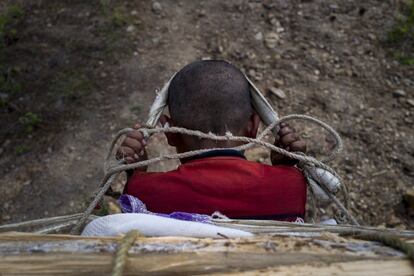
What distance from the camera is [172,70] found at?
141 inches

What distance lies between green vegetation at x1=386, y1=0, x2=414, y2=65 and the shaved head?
2.11 metres

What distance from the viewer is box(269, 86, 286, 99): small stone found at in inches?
133

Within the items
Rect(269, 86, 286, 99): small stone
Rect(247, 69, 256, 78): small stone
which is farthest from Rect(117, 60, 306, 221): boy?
Rect(247, 69, 256, 78): small stone

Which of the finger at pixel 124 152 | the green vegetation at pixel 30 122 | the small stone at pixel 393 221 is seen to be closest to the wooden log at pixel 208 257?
the finger at pixel 124 152

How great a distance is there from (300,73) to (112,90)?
4.27 feet

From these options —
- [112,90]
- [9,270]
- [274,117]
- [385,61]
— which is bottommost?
[112,90]

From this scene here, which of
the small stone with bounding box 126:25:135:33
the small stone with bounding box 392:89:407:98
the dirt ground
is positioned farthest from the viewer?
the small stone with bounding box 126:25:135:33

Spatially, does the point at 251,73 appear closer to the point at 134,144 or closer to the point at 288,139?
the point at 288,139

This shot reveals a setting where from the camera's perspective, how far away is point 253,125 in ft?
6.40

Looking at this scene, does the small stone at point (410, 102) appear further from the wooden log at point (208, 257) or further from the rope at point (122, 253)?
the rope at point (122, 253)

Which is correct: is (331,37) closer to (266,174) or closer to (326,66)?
(326,66)

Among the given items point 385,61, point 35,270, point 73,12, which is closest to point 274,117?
point 35,270

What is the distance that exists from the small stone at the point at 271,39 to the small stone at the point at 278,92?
1.38 feet

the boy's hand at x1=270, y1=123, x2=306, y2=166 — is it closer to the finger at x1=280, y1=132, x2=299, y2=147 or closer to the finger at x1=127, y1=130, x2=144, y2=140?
the finger at x1=280, y1=132, x2=299, y2=147
